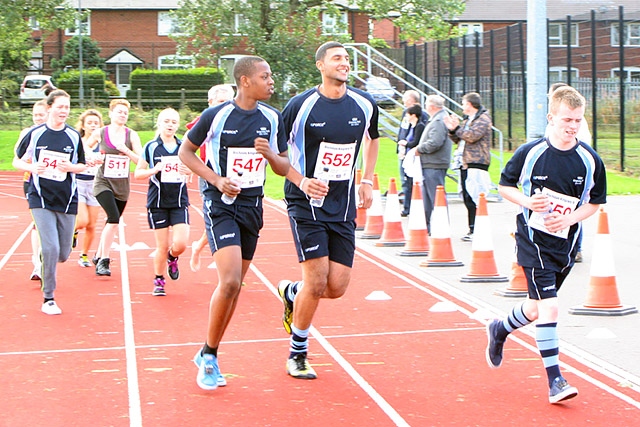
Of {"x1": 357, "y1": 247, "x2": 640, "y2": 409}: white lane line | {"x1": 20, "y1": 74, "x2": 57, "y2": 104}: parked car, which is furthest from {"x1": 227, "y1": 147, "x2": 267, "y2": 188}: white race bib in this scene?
{"x1": 20, "y1": 74, "x2": 57, "y2": 104}: parked car

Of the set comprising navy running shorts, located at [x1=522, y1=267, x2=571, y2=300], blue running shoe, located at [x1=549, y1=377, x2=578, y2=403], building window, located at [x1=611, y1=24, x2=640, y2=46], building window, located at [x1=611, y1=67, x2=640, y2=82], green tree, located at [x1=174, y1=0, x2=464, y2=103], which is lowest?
blue running shoe, located at [x1=549, y1=377, x2=578, y2=403]

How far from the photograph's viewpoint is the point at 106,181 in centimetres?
1270

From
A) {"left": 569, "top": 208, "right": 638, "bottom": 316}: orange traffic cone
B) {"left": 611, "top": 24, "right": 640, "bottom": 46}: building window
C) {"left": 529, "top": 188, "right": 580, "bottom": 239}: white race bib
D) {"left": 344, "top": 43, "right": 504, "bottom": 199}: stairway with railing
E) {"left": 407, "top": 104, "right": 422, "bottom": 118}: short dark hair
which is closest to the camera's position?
{"left": 529, "top": 188, "right": 580, "bottom": 239}: white race bib

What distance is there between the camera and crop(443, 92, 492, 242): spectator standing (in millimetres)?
14961

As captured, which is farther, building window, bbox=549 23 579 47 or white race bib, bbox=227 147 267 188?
building window, bbox=549 23 579 47

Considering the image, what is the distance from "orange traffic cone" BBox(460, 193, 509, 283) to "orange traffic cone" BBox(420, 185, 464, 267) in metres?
1.04

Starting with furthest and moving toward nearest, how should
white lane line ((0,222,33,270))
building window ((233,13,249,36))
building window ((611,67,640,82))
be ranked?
building window ((233,13,249,36)) < building window ((611,67,640,82)) < white lane line ((0,222,33,270))

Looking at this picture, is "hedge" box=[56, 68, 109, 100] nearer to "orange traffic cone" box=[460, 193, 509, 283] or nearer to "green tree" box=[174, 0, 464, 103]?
"green tree" box=[174, 0, 464, 103]

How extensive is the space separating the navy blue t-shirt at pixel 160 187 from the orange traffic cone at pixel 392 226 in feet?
13.9

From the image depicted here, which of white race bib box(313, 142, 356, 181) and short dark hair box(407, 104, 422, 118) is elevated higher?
short dark hair box(407, 104, 422, 118)

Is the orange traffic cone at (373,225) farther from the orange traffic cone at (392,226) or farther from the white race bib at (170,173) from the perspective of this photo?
the white race bib at (170,173)

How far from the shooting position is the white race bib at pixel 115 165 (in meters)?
12.5

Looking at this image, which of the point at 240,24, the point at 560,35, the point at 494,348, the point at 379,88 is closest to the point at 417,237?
the point at 494,348

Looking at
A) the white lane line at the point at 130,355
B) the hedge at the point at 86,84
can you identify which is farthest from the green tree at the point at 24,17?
the white lane line at the point at 130,355
